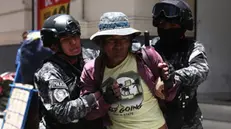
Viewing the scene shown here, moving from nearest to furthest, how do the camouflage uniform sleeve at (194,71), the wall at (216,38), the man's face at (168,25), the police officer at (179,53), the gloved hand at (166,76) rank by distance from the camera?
the gloved hand at (166,76), the camouflage uniform sleeve at (194,71), the police officer at (179,53), the man's face at (168,25), the wall at (216,38)

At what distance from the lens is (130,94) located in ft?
8.01

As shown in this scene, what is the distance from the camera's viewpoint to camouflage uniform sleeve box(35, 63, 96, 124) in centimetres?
242

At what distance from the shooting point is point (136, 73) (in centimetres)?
248

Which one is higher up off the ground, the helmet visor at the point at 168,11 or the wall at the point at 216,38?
the helmet visor at the point at 168,11

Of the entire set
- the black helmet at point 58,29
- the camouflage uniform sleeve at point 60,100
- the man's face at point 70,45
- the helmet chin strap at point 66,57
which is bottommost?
the camouflage uniform sleeve at point 60,100

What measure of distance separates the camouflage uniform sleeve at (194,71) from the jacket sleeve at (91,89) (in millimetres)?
465

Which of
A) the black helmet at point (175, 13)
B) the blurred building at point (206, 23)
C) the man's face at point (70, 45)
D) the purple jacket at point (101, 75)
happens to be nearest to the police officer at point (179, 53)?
Result: the black helmet at point (175, 13)

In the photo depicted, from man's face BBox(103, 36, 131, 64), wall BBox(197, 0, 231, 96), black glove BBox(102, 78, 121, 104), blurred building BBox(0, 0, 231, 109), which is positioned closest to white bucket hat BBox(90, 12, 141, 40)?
man's face BBox(103, 36, 131, 64)

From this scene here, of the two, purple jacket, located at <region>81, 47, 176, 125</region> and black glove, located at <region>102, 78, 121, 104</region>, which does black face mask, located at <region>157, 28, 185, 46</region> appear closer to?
purple jacket, located at <region>81, 47, 176, 125</region>

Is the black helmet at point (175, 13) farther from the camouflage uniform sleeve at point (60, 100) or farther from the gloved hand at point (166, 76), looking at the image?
the camouflage uniform sleeve at point (60, 100)

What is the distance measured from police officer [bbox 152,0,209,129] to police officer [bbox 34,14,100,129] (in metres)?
0.55

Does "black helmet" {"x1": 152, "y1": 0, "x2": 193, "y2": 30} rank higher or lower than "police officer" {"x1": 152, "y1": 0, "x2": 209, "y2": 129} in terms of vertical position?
higher

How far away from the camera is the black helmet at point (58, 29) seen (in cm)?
273

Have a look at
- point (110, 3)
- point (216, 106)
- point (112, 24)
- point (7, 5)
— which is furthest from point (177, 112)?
point (7, 5)
